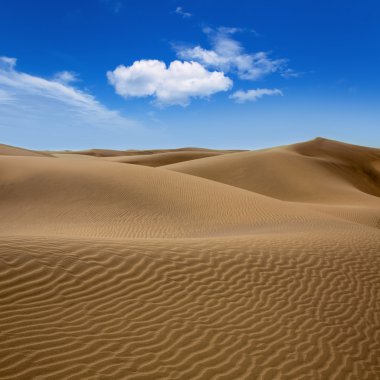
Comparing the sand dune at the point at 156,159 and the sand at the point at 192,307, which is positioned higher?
the sand dune at the point at 156,159

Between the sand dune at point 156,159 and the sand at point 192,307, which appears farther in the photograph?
the sand dune at point 156,159

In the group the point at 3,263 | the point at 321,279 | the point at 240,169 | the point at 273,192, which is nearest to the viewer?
the point at 3,263

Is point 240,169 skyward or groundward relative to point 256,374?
skyward

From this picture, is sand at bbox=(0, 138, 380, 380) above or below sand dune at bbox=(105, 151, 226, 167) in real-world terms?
below

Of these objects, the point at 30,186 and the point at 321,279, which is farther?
the point at 30,186

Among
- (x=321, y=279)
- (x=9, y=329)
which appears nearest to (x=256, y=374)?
(x=9, y=329)

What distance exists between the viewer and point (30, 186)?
67.3ft

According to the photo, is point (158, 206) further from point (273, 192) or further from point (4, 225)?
point (273, 192)

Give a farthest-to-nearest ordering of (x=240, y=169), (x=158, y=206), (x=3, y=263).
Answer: (x=240, y=169) < (x=158, y=206) < (x=3, y=263)

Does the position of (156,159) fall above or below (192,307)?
above

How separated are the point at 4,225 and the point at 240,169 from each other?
27.7 m

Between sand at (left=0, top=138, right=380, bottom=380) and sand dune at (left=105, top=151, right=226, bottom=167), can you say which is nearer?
sand at (left=0, top=138, right=380, bottom=380)

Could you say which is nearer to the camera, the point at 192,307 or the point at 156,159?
the point at 192,307

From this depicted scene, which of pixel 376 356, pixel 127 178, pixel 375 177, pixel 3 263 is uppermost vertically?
pixel 375 177
